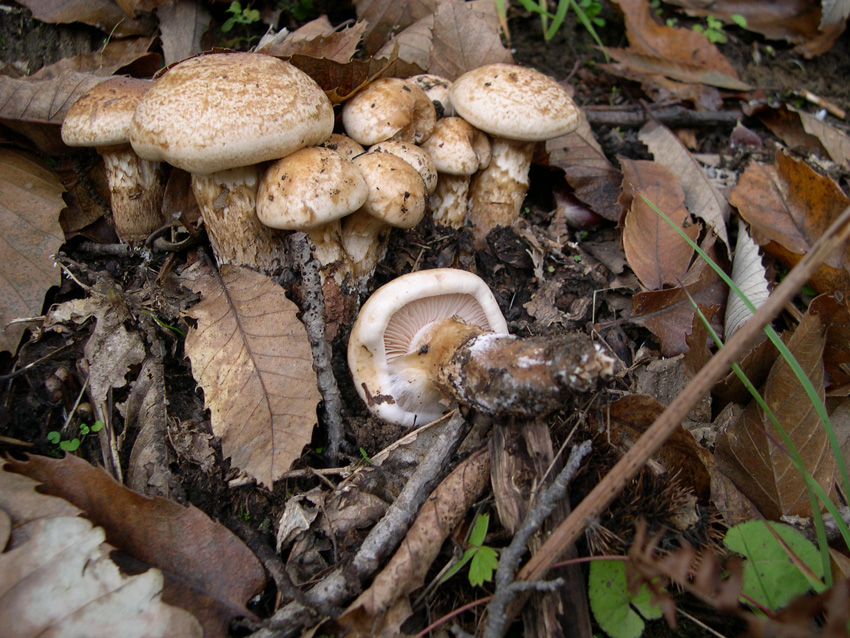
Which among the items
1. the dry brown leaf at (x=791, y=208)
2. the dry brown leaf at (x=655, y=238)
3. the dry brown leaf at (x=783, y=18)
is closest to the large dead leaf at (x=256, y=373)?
the dry brown leaf at (x=655, y=238)

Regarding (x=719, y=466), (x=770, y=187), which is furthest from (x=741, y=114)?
(x=719, y=466)

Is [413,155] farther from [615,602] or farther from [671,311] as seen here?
[615,602]

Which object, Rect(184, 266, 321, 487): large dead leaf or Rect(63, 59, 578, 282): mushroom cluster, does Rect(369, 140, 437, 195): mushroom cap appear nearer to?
Rect(63, 59, 578, 282): mushroom cluster

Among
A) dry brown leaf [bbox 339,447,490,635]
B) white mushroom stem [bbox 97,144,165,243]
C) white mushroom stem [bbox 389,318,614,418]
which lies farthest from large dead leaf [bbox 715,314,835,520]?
white mushroom stem [bbox 97,144,165,243]

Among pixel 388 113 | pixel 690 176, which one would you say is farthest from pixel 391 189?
pixel 690 176

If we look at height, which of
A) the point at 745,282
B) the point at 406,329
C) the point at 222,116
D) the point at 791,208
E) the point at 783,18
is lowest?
the point at 745,282

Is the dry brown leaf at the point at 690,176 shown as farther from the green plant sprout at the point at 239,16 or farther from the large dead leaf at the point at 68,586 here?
the large dead leaf at the point at 68,586
